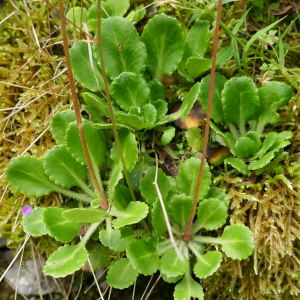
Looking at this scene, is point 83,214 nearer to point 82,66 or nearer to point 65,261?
point 65,261

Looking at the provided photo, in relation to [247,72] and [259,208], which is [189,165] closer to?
[259,208]

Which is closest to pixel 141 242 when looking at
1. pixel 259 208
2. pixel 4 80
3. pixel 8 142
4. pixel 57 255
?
pixel 57 255

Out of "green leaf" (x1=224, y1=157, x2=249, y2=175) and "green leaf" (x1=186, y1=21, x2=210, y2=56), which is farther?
"green leaf" (x1=186, y1=21, x2=210, y2=56)

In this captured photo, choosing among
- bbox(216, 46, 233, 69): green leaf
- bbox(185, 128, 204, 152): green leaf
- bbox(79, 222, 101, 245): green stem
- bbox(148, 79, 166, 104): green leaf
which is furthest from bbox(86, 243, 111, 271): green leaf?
bbox(216, 46, 233, 69): green leaf

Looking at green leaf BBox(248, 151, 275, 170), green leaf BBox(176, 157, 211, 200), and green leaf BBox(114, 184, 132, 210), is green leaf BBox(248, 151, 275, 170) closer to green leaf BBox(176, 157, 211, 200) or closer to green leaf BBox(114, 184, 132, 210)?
green leaf BBox(176, 157, 211, 200)

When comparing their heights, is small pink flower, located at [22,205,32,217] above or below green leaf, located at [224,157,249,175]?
below

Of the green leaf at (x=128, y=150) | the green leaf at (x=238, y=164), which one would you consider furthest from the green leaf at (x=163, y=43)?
the green leaf at (x=238, y=164)
